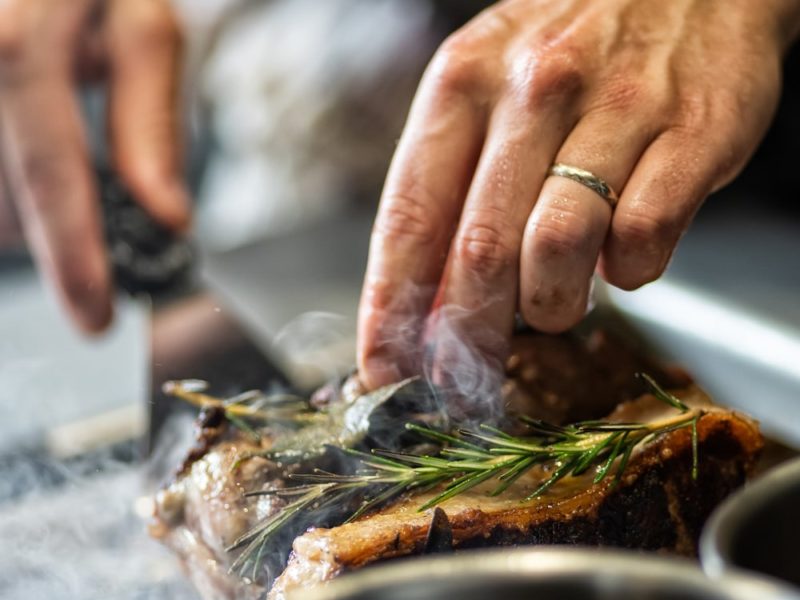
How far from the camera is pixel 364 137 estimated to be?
4348 millimetres

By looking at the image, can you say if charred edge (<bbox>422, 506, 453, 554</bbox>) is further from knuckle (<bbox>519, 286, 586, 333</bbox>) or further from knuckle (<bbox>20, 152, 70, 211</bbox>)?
knuckle (<bbox>20, 152, 70, 211</bbox>)

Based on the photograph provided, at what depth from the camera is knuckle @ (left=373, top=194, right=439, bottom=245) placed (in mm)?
1704

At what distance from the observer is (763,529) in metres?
0.87

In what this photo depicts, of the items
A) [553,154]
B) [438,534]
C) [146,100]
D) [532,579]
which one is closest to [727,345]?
[553,154]

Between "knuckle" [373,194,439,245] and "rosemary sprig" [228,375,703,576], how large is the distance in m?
0.40

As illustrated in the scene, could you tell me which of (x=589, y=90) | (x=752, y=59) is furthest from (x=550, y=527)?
(x=752, y=59)

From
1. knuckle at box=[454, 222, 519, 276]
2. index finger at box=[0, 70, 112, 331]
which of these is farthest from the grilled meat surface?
index finger at box=[0, 70, 112, 331]

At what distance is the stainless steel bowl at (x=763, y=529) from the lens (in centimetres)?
83

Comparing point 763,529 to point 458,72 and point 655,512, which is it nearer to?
point 655,512

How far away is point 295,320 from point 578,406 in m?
1.90

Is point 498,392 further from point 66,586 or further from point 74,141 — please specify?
point 74,141

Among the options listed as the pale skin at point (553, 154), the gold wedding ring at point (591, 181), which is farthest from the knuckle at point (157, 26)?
the gold wedding ring at point (591, 181)

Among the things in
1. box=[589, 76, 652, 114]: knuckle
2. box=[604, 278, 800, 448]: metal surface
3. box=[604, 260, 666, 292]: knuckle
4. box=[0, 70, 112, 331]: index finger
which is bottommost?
box=[604, 278, 800, 448]: metal surface

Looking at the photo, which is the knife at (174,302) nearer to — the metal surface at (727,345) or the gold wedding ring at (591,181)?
the gold wedding ring at (591,181)
